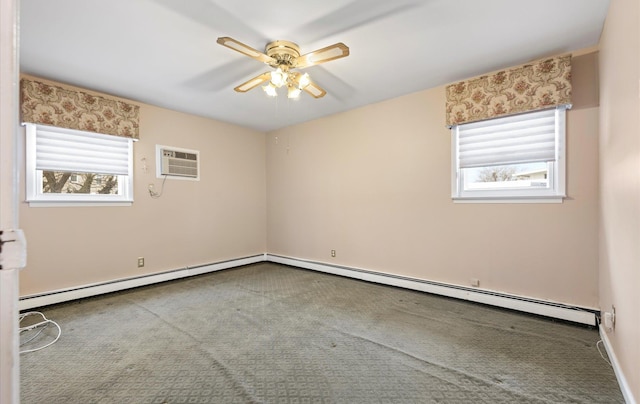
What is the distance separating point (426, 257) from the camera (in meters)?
3.43

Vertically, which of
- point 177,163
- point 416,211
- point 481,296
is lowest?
point 481,296

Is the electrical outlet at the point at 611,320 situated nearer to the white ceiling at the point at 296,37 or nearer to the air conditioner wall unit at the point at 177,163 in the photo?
the white ceiling at the point at 296,37

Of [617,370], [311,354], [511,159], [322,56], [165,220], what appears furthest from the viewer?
[165,220]

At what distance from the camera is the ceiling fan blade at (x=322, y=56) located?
6.77 feet

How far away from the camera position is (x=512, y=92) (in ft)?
9.03

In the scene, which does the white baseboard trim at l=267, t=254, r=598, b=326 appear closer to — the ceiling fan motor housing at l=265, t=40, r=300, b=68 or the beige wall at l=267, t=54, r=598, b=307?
the beige wall at l=267, t=54, r=598, b=307

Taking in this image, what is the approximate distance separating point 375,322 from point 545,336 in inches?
52.1

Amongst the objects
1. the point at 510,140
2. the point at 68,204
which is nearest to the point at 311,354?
the point at 510,140

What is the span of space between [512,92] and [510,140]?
448 mm

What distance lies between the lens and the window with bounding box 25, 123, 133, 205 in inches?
119

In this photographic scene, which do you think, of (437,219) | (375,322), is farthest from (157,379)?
(437,219)

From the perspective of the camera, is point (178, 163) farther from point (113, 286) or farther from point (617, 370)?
point (617, 370)

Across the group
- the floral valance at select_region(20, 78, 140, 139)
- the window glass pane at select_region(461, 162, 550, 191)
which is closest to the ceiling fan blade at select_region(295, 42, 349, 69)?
the window glass pane at select_region(461, 162, 550, 191)

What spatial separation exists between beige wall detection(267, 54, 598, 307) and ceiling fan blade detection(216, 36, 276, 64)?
193 centimetres
